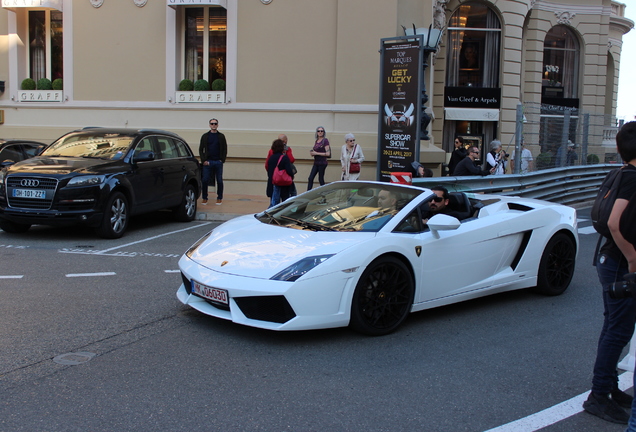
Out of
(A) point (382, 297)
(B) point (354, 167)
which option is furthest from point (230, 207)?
(A) point (382, 297)

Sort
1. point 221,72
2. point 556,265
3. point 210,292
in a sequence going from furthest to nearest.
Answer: point 221,72
point 556,265
point 210,292

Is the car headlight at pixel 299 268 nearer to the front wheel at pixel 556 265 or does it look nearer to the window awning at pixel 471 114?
the front wheel at pixel 556 265

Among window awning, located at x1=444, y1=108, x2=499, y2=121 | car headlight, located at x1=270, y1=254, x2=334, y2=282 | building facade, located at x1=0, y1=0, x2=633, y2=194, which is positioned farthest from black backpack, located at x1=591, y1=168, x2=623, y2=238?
window awning, located at x1=444, y1=108, x2=499, y2=121

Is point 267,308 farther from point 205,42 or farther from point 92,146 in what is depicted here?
point 205,42

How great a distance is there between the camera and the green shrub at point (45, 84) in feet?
57.4

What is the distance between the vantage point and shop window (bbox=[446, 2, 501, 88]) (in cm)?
2517

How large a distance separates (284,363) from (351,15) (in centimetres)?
1288

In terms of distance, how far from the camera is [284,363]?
4578 mm

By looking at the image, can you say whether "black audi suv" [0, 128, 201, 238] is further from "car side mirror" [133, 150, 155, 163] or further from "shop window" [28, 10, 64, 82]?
"shop window" [28, 10, 64, 82]

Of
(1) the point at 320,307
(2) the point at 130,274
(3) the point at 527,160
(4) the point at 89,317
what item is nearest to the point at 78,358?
(4) the point at 89,317

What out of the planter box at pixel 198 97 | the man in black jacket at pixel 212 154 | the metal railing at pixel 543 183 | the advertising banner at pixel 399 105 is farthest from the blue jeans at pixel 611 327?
the planter box at pixel 198 97

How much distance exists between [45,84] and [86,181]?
950 cm

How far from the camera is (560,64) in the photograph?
29062 mm

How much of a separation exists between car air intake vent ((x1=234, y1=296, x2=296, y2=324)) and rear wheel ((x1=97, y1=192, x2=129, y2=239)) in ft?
17.9
